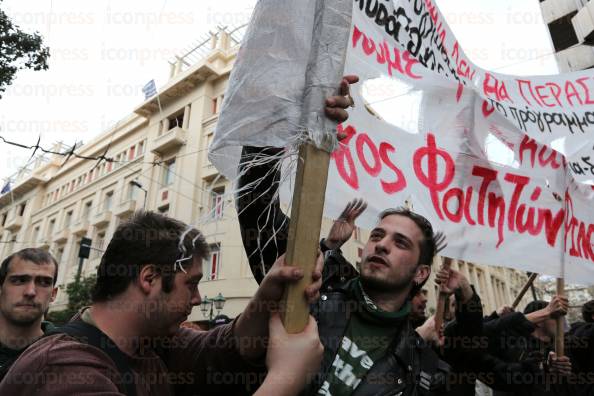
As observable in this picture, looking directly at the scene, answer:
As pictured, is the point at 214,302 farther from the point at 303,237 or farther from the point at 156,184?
the point at 303,237

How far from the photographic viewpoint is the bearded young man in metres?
2.46

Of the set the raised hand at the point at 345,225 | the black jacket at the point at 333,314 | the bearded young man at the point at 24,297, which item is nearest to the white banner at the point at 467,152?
the raised hand at the point at 345,225

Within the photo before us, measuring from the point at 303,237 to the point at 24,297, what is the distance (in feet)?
7.16

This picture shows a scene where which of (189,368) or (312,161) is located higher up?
(312,161)

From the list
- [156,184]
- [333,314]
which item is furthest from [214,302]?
[333,314]

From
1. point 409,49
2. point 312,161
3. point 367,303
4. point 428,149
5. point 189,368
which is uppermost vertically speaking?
point 409,49

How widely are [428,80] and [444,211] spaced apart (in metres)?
0.78

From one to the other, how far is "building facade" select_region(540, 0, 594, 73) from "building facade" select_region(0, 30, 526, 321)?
8756mm

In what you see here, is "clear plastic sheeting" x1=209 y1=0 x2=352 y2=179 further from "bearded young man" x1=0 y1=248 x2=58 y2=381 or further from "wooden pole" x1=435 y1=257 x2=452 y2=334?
"bearded young man" x1=0 y1=248 x2=58 y2=381

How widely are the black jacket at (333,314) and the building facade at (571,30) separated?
27.9ft

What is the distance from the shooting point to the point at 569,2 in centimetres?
1019

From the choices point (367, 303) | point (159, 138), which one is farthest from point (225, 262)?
point (367, 303)

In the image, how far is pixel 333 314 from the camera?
1742 millimetres

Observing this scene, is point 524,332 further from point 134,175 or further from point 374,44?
point 134,175
